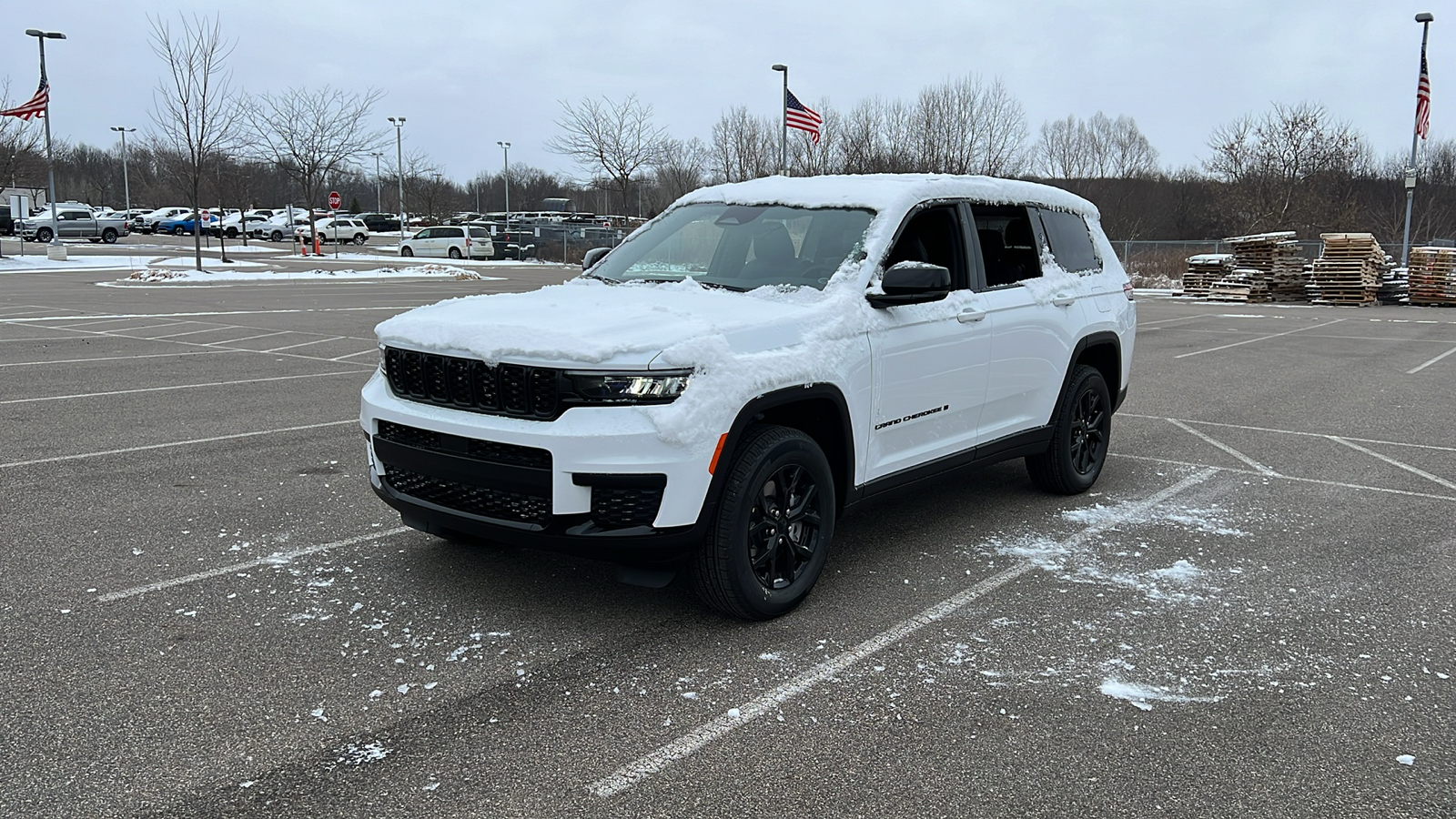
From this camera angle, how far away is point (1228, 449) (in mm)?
8391

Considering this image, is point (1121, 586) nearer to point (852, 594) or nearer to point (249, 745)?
point (852, 594)

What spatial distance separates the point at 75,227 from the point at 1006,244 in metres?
58.2

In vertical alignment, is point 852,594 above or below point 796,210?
below

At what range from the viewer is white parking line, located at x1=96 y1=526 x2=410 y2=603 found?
15.4 feet

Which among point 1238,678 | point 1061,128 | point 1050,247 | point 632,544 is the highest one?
point 1061,128

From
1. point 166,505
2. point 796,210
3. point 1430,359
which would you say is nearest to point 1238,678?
point 796,210

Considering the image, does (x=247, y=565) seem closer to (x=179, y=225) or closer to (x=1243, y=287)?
(x=1243, y=287)

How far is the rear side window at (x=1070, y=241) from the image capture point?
6.53 metres

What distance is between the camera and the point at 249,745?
133 inches

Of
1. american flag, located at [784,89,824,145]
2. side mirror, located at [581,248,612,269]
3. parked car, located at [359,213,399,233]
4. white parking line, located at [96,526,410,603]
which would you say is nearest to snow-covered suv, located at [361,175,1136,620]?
side mirror, located at [581,248,612,269]

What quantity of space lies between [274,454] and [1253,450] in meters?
Result: 7.07

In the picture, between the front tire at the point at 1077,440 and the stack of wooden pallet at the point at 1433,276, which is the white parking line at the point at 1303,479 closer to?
the front tire at the point at 1077,440

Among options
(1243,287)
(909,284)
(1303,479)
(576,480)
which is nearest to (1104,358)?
(1303,479)

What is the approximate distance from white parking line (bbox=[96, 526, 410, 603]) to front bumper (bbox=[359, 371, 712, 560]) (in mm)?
1383
